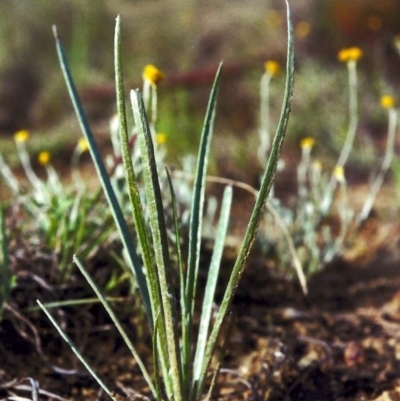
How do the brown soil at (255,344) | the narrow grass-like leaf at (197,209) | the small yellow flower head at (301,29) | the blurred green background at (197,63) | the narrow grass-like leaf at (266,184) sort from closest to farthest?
the narrow grass-like leaf at (266,184) < the narrow grass-like leaf at (197,209) < the brown soil at (255,344) < the blurred green background at (197,63) < the small yellow flower head at (301,29)

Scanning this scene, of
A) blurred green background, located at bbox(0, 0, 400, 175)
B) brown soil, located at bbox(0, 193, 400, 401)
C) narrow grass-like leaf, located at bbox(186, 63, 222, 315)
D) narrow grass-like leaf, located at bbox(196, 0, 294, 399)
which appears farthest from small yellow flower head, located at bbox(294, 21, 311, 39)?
narrow grass-like leaf, located at bbox(196, 0, 294, 399)

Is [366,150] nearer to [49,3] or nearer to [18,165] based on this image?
[18,165]

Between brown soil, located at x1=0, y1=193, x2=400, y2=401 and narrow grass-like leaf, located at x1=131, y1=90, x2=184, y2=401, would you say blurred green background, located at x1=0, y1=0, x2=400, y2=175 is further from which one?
narrow grass-like leaf, located at x1=131, y1=90, x2=184, y2=401

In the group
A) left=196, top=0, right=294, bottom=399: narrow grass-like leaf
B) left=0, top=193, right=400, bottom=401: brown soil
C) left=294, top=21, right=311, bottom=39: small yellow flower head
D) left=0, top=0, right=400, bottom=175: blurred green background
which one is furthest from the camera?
left=294, top=21, right=311, bottom=39: small yellow flower head

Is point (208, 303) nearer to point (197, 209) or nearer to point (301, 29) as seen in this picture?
point (197, 209)

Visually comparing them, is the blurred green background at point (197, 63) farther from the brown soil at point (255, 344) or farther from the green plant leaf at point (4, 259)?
the green plant leaf at point (4, 259)

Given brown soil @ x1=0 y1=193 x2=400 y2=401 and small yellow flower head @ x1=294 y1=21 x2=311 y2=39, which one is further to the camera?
small yellow flower head @ x1=294 y1=21 x2=311 y2=39

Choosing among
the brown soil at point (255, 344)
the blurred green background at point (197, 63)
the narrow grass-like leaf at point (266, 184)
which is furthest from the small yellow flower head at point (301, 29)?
the narrow grass-like leaf at point (266, 184)
